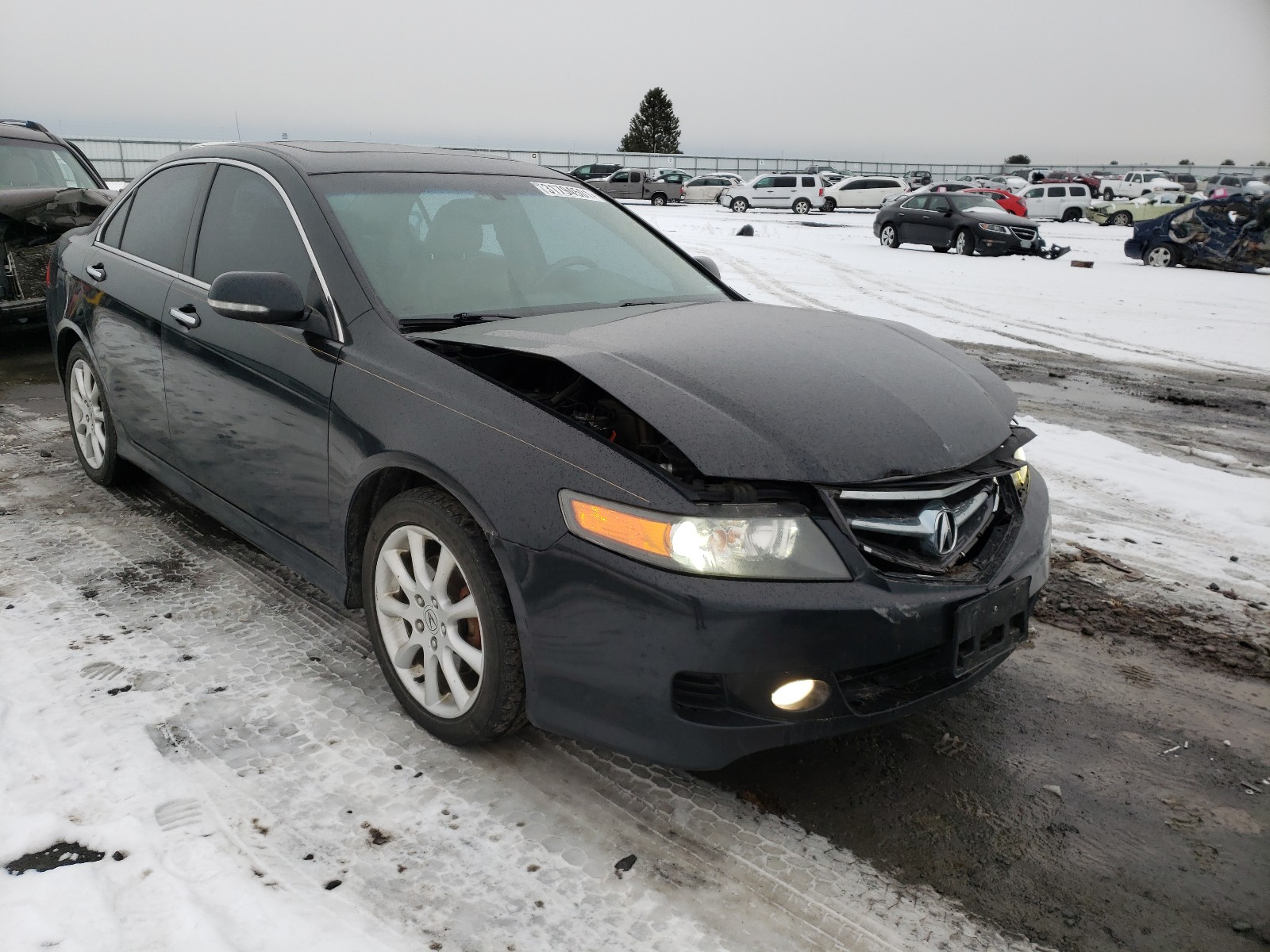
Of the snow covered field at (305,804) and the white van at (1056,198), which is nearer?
the snow covered field at (305,804)

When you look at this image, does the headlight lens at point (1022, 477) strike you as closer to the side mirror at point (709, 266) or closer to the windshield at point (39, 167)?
the side mirror at point (709, 266)

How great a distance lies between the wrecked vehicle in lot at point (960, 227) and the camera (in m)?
19.5

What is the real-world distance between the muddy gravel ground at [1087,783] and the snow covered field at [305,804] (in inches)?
6.0

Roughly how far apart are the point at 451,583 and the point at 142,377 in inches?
85.6

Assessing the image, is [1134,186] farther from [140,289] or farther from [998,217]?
[140,289]

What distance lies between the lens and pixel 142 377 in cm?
394

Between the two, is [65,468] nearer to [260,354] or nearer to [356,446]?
[260,354]

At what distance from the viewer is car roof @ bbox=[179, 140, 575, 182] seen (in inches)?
134

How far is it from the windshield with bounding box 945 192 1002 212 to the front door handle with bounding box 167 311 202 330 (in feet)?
63.6

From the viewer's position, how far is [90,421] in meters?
4.65

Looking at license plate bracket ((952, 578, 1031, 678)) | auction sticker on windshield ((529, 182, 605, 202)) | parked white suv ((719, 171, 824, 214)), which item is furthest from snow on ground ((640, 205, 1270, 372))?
parked white suv ((719, 171, 824, 214))

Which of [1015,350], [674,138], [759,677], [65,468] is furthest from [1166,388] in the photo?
[674,138]

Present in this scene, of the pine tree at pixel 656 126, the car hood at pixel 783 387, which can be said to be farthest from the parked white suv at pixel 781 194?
the pine tree at pixel 656 126

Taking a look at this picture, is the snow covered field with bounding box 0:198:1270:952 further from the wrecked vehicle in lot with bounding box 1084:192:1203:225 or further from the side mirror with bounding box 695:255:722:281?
the wrecked vehicle in lot with bounding box 1084:192:1203:225
